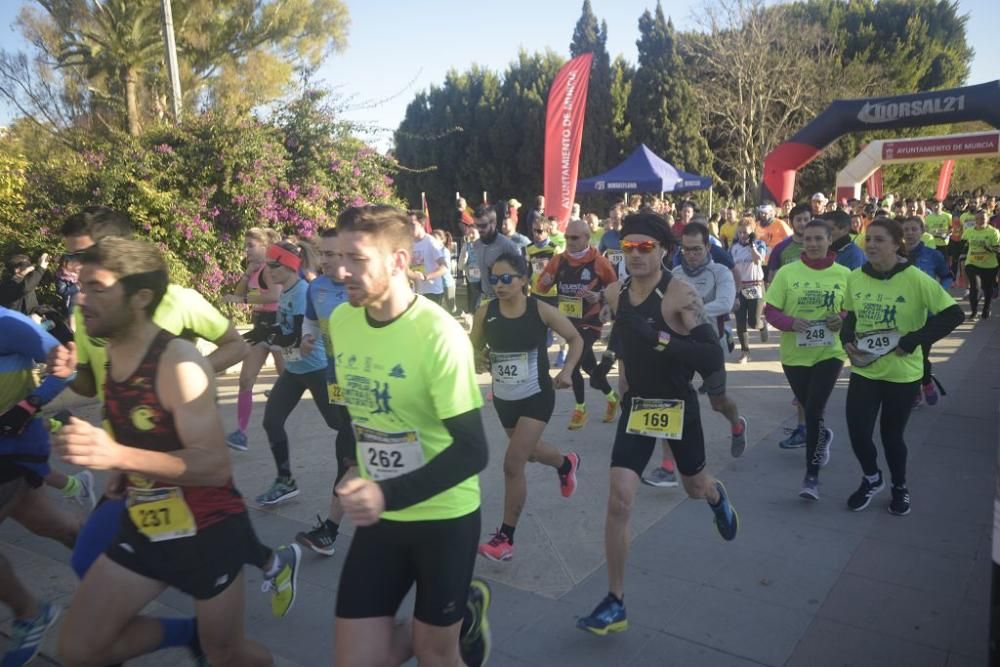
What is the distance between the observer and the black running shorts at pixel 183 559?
2453 millimetres

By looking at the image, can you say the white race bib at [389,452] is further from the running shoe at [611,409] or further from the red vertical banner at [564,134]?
the red vertical banner at [564,134]

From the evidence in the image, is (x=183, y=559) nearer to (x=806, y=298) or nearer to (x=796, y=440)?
(x=806, y=298)

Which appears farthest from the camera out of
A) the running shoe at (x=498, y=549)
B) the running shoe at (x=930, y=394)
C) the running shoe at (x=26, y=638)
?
the running shoe at (x=930, y=394)

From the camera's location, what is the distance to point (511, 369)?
14.1 ft

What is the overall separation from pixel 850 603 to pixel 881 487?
152 cm

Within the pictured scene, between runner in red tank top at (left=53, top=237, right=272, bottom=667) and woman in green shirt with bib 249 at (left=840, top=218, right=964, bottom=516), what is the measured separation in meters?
3.87

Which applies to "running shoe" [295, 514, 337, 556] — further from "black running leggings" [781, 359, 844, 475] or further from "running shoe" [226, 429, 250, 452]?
"black running leggings" [781, 359, 844, 475]

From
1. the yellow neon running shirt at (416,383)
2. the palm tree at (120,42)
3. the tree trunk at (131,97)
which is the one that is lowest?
the yellow neon running shirt at (416,383)

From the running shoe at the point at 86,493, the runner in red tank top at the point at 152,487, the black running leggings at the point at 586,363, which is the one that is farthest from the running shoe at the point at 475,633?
the running shoe at the point at 86,493

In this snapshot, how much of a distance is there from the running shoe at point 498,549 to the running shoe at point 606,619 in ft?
2.76

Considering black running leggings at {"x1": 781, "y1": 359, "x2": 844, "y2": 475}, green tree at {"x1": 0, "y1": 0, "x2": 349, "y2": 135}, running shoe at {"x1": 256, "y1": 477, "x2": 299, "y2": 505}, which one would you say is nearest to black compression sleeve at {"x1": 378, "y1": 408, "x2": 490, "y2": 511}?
running shoe at {"x1": 256, "y1": 477, "x2": 299, "y2": 505}

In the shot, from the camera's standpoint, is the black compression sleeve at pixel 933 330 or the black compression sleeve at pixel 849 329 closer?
the black compression sleeve at pixel 933 330

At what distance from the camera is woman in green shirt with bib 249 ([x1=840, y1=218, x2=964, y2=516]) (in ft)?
14.9

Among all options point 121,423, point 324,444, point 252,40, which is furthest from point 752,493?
point 252,40
